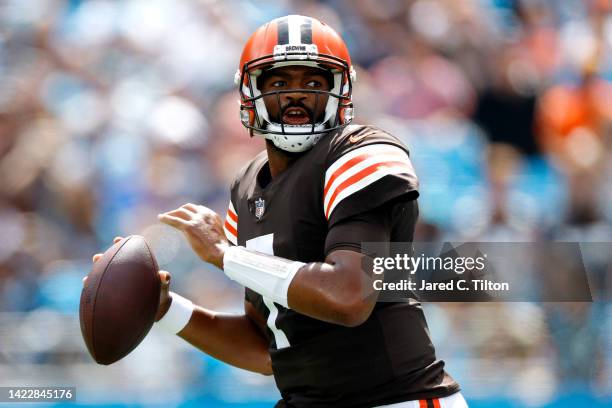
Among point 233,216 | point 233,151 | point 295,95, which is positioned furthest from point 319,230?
point 233,151

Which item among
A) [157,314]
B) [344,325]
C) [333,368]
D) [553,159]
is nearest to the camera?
[344,325]

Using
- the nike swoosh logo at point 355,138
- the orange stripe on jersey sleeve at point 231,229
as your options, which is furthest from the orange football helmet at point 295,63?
the orange stripe on jersey sleeve at point 231,229

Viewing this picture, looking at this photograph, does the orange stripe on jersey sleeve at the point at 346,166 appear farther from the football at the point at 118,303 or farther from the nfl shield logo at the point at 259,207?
the football at the point at 118,303

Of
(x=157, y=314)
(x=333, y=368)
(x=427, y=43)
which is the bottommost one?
(x=333, y=368)

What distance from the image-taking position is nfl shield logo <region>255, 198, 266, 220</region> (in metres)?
2.66

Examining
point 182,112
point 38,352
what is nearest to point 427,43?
point 182,112

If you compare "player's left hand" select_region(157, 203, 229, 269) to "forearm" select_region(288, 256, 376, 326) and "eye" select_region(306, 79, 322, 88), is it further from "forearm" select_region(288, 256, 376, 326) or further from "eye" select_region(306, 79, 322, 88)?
"eye" select_region(306, 79, 322, 88)

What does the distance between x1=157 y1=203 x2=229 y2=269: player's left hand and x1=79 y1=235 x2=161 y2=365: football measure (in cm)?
19

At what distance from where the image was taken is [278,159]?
276 centimetres

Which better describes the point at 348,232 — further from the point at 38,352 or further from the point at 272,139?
the point at 38,352

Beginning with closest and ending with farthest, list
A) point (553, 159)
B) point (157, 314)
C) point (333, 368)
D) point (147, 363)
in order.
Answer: point (333, 368), point (157, 314), point (147, 363), point (553, 159)

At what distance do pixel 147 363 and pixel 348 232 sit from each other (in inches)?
115

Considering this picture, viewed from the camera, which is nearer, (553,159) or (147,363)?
(147,363)

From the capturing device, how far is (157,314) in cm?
297
